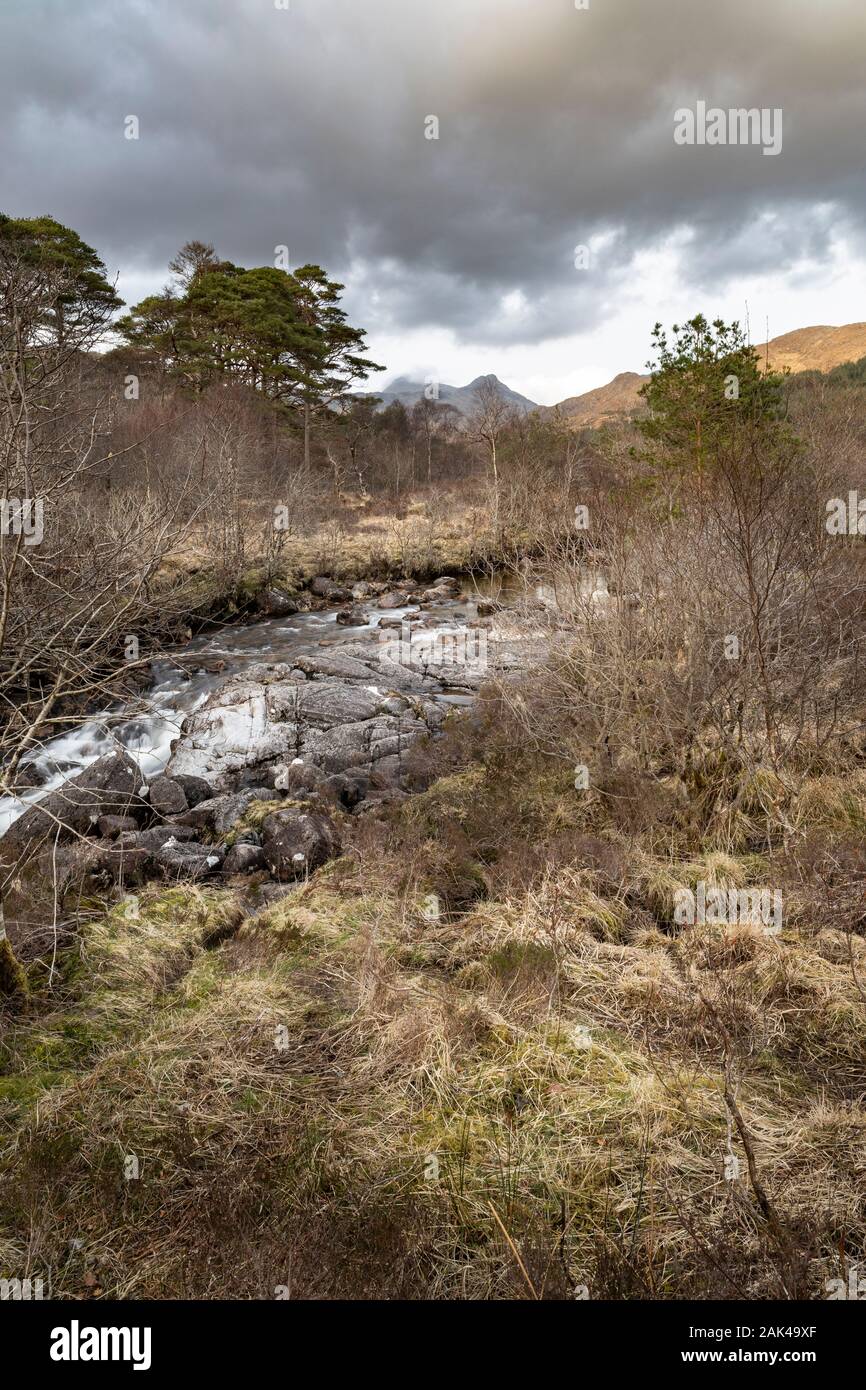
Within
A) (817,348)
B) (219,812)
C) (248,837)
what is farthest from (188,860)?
(817,348)

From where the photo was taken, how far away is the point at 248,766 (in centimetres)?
932

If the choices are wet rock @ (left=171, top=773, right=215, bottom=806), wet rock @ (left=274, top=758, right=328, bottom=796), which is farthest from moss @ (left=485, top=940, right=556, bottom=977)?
wet rock @ (left=171, top=773, right=215, bottom=806)

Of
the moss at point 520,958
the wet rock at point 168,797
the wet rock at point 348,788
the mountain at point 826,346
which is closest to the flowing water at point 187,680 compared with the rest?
the wet rock at point 168,797

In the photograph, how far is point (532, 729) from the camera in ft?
25.3

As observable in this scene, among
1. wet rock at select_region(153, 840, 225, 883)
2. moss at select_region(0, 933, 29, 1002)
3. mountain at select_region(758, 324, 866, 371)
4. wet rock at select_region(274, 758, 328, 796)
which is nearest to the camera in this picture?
moss at select_region(0, 933, 29, 1002)

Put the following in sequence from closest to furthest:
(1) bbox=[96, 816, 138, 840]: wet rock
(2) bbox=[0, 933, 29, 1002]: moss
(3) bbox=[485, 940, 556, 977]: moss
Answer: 1. (2) bbox=[0, 933, 29, 1002]: moss
2. (3) bbox=[485, 940, 556, 977]: moss
3. (1) bbox=[96, 816, 138, 840]: wet rock

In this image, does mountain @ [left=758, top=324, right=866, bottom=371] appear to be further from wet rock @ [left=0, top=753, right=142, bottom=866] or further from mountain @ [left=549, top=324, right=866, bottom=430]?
wet rock @ [left=0, top=753, right=142, bottom=866]

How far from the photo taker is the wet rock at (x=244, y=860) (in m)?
6.44

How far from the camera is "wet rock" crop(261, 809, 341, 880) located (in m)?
6.28

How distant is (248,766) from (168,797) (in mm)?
1333

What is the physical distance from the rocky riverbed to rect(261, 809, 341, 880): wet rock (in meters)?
0.01

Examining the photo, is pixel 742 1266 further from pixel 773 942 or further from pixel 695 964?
pixel 773 942
